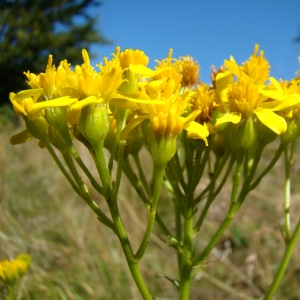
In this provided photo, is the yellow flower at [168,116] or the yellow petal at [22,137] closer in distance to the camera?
the yellow flower at [168,116]

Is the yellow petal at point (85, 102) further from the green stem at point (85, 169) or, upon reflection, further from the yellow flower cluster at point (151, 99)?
the green stem at point (85, 169)

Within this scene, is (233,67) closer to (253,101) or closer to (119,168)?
(253,101)

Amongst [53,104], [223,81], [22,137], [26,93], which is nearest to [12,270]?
[22,137]

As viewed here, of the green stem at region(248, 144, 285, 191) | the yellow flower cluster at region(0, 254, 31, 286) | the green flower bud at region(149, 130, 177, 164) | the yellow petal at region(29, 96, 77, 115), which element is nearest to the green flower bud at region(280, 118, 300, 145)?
the green stem at region(248, 144, 285, 191)

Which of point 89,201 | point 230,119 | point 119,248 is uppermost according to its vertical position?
point 230,119

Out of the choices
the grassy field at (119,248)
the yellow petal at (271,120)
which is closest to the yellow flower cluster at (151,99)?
the yellow petal at (271,120)

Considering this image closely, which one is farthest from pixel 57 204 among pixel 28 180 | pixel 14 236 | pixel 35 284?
pixel 35 284
